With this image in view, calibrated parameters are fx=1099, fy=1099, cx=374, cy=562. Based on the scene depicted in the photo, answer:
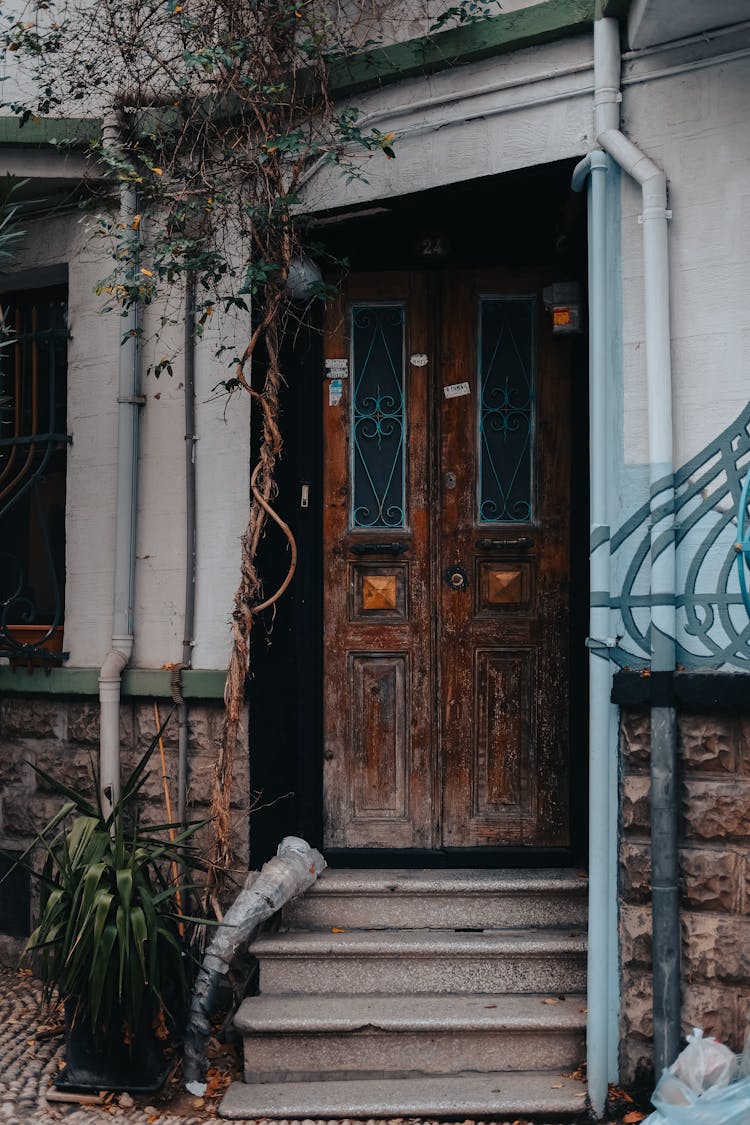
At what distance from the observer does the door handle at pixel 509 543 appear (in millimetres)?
5059

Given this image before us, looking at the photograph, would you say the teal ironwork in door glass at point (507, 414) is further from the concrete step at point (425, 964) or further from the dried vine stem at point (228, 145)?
the concrete step at point (425, 964)

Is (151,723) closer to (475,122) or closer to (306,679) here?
(306,679)

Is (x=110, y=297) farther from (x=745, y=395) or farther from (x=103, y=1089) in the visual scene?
(x=103, y=1089)

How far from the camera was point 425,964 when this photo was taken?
450 centimetres

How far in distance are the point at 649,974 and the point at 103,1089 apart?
207cm

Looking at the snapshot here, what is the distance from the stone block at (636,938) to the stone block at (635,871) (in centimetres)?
5

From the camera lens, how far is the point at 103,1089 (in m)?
4.12

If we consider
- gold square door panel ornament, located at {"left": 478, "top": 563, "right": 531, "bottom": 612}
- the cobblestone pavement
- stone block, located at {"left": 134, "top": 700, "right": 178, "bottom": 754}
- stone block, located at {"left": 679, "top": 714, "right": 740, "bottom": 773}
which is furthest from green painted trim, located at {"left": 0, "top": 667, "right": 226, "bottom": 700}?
stone block, located at {"left": 679, "top": 714, "right": 740, "bottom": 773}

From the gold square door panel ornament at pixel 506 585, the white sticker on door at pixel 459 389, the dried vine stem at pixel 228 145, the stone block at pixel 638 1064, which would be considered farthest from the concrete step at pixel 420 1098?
the white sticker on door at pixel 459 389

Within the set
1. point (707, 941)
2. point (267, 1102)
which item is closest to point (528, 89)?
point (707, 941)

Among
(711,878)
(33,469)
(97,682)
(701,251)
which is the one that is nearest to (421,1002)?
(711,878)

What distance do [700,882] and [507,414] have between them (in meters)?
2.26

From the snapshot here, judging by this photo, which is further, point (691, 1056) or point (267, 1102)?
point (267, 1102)

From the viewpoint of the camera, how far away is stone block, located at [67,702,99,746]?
5.28 metres
